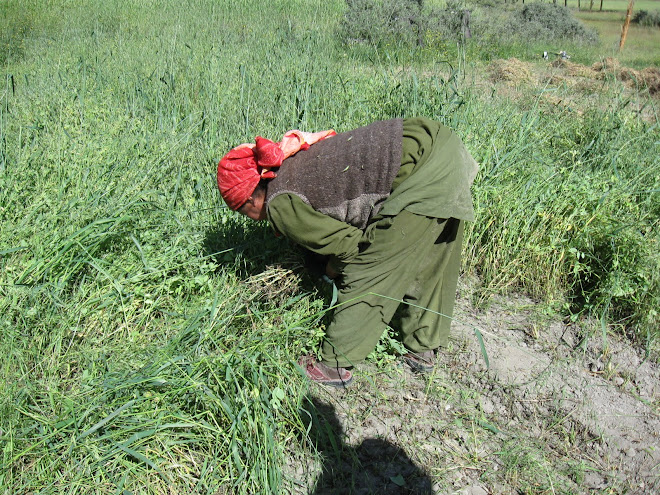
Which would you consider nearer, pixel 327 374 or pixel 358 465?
pixel 358 465

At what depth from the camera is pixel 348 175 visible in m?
2.34

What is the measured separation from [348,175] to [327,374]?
1015mm

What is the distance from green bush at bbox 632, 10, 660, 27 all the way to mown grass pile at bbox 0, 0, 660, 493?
1412 cm

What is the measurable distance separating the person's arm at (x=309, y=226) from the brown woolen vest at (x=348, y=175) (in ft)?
0.12

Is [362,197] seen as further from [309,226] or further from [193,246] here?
[193,246]

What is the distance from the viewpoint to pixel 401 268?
255cm

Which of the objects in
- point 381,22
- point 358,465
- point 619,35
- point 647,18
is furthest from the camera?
point 647,18

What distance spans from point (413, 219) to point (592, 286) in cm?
177

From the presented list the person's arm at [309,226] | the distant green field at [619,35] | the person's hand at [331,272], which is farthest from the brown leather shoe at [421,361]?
the distant green field at [619,35]

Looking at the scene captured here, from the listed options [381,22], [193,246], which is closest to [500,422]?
[193,246]

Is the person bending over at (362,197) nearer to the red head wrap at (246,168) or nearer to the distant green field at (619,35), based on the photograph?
the red head wrap at (246,168)

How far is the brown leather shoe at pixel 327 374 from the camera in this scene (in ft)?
9.06

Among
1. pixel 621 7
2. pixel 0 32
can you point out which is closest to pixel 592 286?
pixel 0 32

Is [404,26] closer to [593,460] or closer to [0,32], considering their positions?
[0,32]
